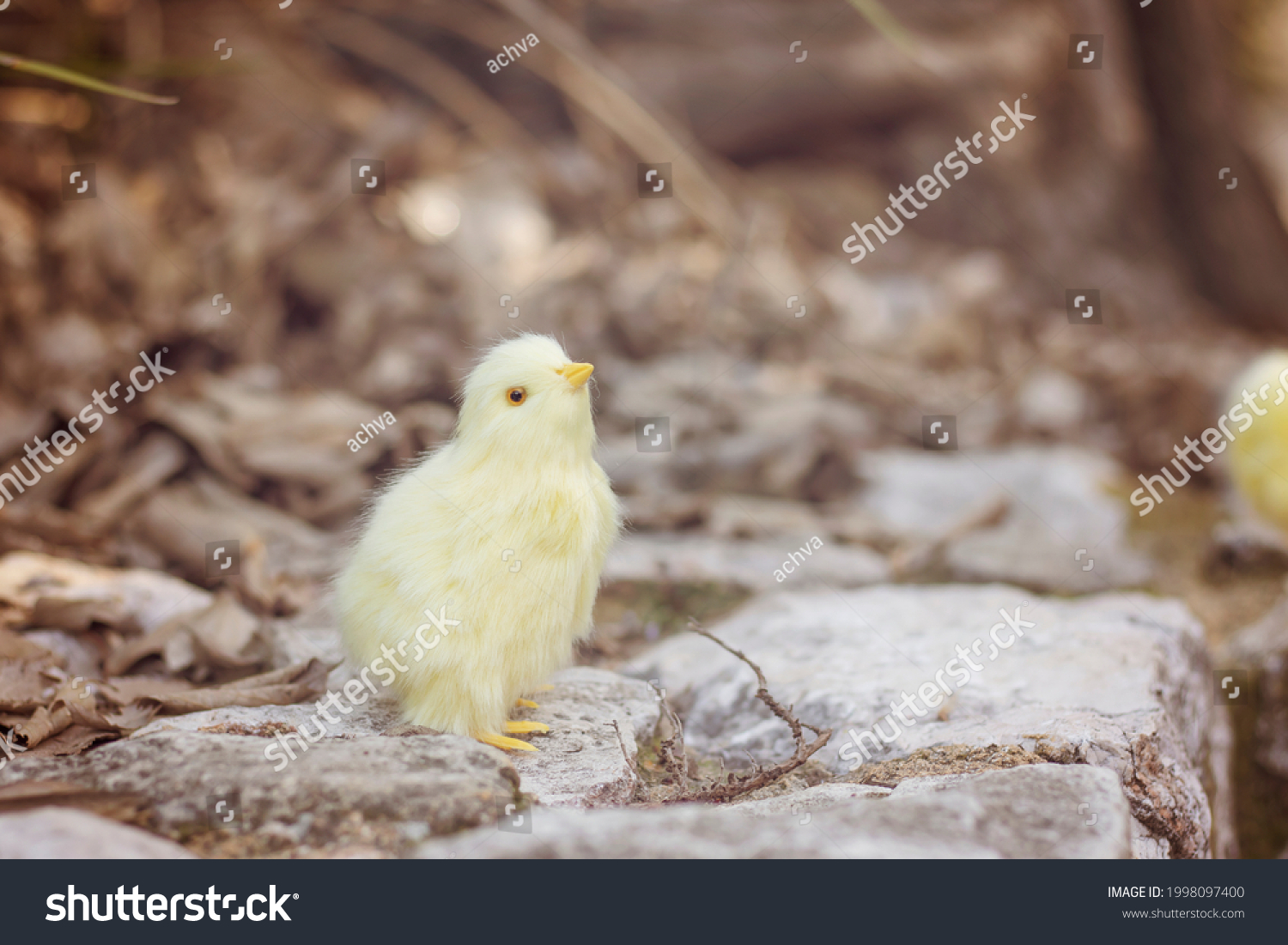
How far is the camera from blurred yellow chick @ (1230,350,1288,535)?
3949 mm

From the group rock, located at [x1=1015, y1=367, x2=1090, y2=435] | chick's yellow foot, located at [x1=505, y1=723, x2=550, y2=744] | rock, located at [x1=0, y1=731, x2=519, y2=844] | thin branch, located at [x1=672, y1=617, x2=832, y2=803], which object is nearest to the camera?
rock, located at [x1=0, y1=731, x2=519, y2=844]

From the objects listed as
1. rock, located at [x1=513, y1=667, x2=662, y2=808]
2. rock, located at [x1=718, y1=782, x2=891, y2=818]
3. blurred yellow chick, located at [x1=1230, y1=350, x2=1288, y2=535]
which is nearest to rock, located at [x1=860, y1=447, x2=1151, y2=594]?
blurred yellow chick, located at [x1=1230, y1=350, x2=1288, y2=535]

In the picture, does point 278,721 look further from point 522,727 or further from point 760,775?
point 760,775

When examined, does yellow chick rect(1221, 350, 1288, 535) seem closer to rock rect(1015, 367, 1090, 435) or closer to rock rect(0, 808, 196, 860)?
rock rect(1015, 367, 1090, 435)

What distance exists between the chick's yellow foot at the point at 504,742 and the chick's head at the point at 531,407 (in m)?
0.59

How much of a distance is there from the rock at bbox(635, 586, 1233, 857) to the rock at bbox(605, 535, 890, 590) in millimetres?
299

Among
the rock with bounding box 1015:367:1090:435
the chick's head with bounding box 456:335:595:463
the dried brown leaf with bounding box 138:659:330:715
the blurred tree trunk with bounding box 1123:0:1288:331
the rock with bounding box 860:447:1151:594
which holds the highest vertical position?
the blurred tree trunk with bounding box 1123:0:1288:331

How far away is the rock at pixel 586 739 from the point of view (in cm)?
188

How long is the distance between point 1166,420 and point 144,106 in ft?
20.0

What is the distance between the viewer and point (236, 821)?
162cm

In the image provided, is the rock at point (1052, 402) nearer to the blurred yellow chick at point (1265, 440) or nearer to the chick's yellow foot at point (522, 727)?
the blurred yellow chick at point (1265, 440)

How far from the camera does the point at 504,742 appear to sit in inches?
81.4
